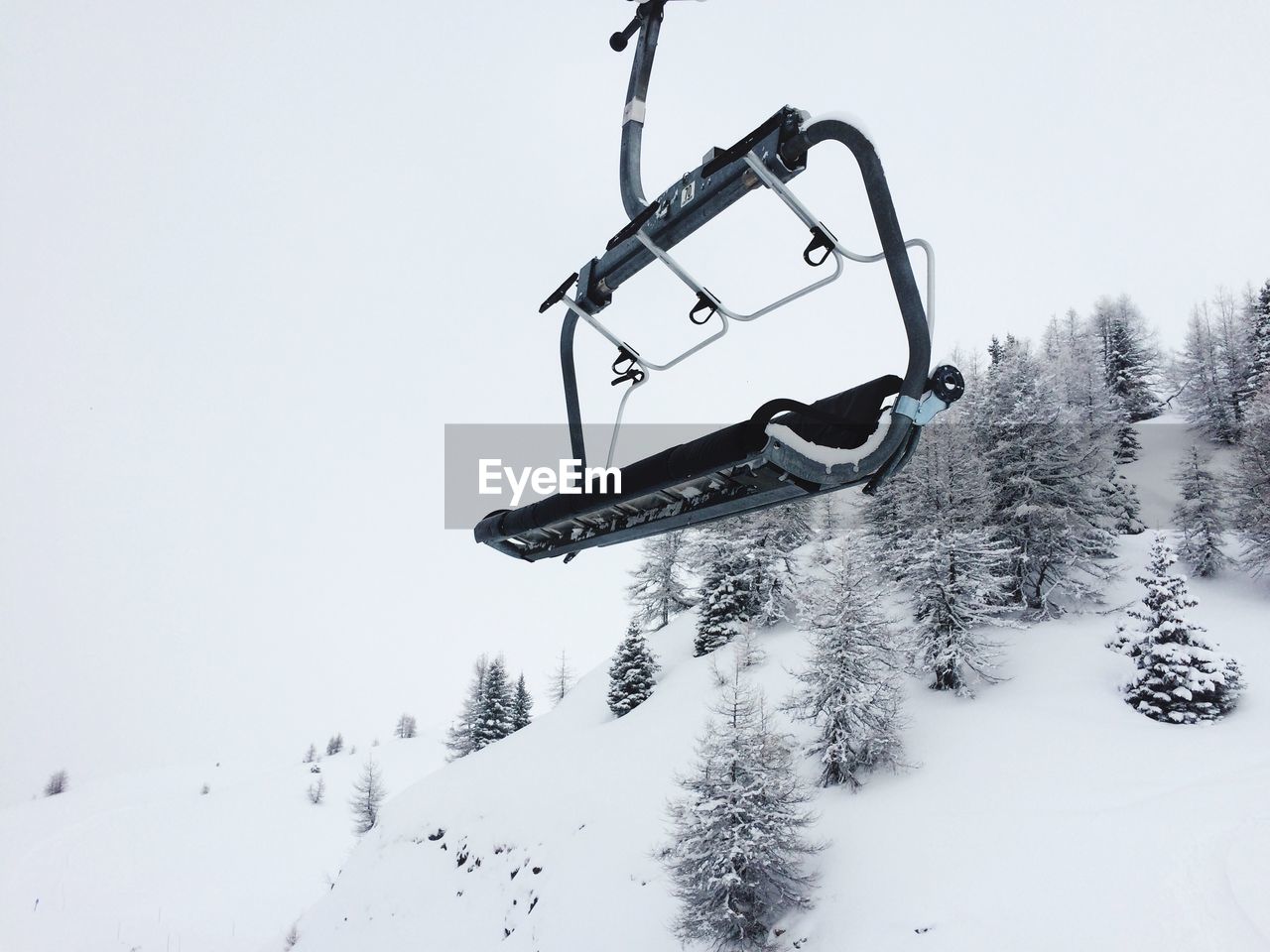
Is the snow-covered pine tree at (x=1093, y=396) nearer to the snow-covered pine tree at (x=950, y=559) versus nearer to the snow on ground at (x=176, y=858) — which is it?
the snow-covered pine tree at (x=950, y=559)

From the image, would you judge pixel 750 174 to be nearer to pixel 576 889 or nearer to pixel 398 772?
pixel 576 889

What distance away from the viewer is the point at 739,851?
49.5 ft

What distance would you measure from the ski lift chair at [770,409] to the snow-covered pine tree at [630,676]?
2810 cm

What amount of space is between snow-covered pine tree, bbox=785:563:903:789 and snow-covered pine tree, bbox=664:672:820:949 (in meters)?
3.19

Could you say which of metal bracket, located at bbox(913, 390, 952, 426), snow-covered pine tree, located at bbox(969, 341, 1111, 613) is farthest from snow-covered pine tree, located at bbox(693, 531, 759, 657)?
metal bracket, located at bbox(913, 390, 952, 426)

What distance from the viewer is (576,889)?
18.8m

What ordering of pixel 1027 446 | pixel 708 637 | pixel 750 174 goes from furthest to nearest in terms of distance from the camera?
1. pixel 708 637
2. pixel 1027 446
3. pixel 750 174

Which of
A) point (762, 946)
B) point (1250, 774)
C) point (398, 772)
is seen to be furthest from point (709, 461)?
point (398, 772)

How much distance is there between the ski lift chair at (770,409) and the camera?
97.8 inches

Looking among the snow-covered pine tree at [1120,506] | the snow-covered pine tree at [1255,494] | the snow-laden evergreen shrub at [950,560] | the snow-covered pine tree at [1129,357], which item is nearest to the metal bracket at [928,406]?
the snow-laden evergreen shrub at [950,560]

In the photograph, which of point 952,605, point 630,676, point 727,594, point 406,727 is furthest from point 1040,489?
point 406,727

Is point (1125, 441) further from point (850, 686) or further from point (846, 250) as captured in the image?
point (846, 250)

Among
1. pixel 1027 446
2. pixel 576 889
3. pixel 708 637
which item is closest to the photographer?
pixel 576 889

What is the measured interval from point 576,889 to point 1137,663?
1639cm
